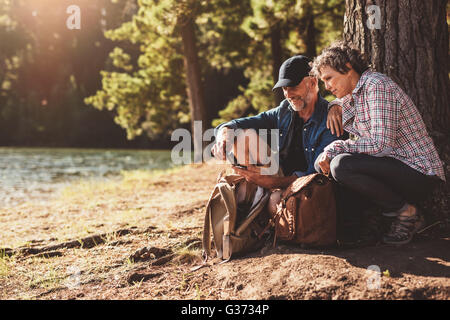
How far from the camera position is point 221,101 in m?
32.9

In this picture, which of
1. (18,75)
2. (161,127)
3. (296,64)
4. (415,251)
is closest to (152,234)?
(296,64)

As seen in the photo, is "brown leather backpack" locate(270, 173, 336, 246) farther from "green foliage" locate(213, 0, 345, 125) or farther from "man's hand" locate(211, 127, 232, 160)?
"green foliage" locate(213, 0, 345, 125)

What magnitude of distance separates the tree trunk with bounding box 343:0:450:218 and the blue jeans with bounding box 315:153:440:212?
534mm

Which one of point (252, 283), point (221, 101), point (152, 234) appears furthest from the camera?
point (221, 101)

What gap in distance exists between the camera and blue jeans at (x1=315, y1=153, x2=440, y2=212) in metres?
2.67

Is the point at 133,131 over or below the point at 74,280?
over

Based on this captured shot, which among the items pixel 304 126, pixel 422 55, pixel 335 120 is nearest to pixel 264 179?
pixel 304 126

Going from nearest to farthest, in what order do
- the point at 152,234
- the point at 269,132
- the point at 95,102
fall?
the point at 269,132
the point at 152,234
the point at 95,102

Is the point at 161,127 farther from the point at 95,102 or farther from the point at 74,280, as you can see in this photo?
the point at 74,280

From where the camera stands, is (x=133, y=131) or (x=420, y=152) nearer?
(x=420, y=152)

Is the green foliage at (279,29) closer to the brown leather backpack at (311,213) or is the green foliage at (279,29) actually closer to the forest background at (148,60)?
the forest background at (148,60)

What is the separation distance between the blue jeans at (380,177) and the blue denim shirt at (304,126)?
432mm

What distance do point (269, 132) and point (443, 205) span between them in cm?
145

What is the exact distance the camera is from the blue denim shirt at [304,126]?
125 inches
